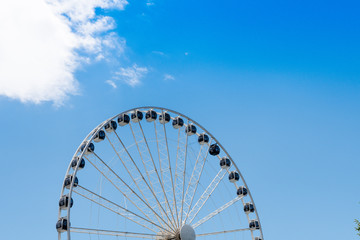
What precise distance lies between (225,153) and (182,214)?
7.40 meters

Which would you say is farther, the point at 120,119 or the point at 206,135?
the point at 206,135

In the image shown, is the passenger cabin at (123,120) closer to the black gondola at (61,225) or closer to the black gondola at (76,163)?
the black gondola at (76,163)

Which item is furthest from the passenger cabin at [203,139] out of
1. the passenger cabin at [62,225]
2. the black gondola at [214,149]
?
the passenger cabin at [62,225]

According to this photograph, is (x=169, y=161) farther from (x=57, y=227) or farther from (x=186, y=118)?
(x=57, y=227)

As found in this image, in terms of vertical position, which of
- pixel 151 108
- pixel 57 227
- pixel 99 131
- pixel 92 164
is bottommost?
pixel 57 227

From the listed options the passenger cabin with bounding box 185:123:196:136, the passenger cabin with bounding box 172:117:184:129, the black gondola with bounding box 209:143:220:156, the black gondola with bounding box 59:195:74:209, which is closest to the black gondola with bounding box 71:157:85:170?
the black gondola with bounding box 59:195:74:209

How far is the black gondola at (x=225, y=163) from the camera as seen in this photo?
135 ft

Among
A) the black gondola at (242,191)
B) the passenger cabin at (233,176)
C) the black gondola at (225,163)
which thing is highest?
the black gondola at (225,163)

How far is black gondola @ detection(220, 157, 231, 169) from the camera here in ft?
135

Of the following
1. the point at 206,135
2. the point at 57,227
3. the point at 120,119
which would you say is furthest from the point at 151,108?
the point at 57,227

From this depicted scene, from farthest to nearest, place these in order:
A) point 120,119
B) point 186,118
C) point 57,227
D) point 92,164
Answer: point 186,118 < point 120,119 < point 92,164 < point 57,227

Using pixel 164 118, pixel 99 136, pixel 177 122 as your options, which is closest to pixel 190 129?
pixel 177 122

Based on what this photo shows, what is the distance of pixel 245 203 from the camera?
41156 mm

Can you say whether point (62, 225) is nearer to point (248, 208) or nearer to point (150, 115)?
point (150, 115)
